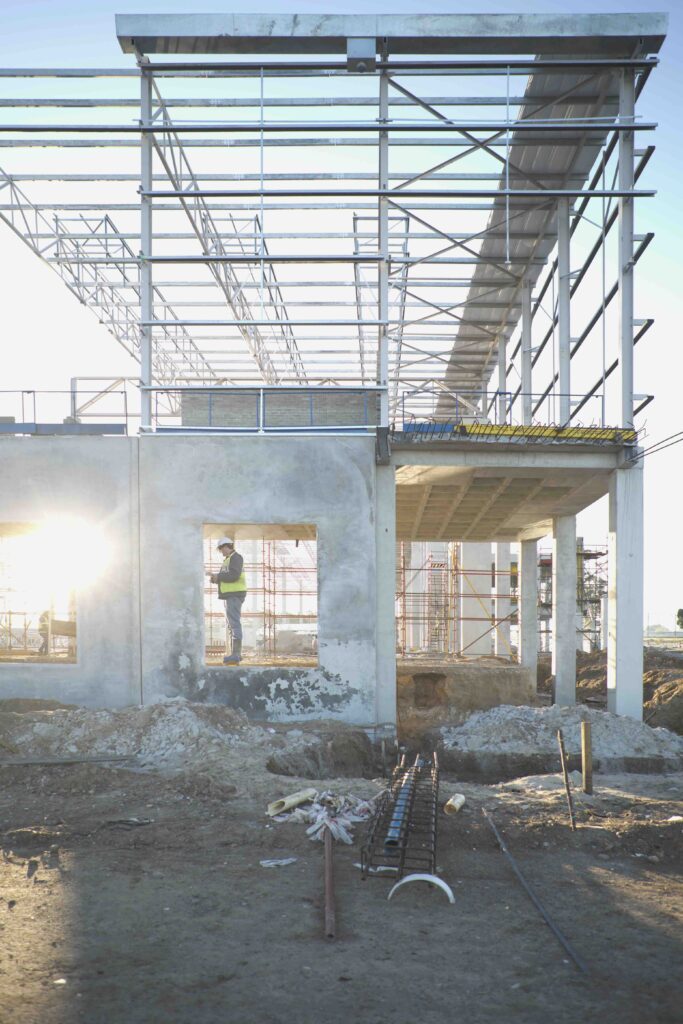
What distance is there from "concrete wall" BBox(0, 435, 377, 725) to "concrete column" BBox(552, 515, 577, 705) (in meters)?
8.28

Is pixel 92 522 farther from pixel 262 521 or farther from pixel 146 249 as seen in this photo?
pixel 146 249

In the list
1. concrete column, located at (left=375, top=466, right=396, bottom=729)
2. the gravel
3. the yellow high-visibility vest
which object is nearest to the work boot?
the yellow high-visibility vest

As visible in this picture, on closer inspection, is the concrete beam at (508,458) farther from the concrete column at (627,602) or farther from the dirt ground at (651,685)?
the dirt ground at (651,685)

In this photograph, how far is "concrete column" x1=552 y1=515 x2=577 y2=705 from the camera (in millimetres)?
21641

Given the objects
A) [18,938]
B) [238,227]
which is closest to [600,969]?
[18,938]

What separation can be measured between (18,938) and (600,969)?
4.16 meters

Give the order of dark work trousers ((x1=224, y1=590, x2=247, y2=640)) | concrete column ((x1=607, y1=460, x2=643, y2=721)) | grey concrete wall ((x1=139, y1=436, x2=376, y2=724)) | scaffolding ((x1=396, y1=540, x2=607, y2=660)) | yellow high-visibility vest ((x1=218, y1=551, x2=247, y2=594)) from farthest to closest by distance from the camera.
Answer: scaffolding ((x1=396, y1=540, x2=607, y2=660))
dark work trousers ((x1=224, y1=590, x2=247, y2=640))
yellow high-visibility vest ((x1=218, y1=551, x2=247, y2=594))
concrete column ((x1=607, y1=460, x2=643, y2=721))
grey concrete wall ((x1=139, y1=436, x2=376, y2=724))

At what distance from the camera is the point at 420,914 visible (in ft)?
23.4

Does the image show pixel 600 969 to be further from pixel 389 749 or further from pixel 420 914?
pixel 389 749

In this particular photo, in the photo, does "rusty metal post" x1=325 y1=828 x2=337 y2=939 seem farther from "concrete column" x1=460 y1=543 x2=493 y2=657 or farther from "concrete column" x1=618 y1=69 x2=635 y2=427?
"concrete column" x1=460 y1=543 x2=493 y2=657

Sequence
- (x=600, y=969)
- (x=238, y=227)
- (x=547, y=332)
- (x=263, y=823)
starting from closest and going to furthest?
(x=600, y=969)
(x=263, y=823)
(x=547, y=332)
(x=238, y=227)

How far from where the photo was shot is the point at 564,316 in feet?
61.3

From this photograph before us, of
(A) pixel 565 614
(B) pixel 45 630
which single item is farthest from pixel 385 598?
(B) pixel 45 630

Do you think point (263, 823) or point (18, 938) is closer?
point (18, 938)
